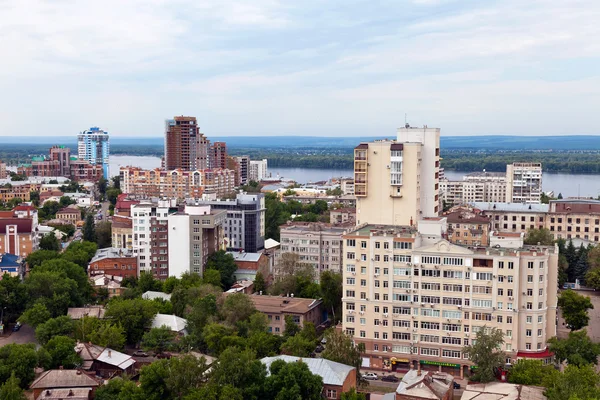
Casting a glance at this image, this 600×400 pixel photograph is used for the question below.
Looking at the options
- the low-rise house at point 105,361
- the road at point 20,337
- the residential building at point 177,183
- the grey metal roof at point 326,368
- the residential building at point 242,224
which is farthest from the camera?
the residential building at point 177,183

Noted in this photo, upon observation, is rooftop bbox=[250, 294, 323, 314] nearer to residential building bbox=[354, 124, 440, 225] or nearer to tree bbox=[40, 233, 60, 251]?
residential building bbox=[354, 124, 440, 225]

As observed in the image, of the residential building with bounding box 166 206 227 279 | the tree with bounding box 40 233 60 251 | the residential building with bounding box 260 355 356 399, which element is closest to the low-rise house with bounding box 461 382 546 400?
the residential building with bounding box 260 355 356 399

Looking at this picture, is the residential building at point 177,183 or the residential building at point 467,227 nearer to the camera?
the residential building at point 467,227

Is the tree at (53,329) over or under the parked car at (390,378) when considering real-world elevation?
over

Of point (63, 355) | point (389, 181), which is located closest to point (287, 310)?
point (389, 181)

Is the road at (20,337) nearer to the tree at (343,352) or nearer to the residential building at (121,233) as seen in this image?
the tree at (343,352)

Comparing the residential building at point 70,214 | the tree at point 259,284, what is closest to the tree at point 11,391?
the tree at point 259,284
